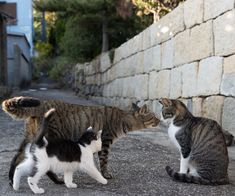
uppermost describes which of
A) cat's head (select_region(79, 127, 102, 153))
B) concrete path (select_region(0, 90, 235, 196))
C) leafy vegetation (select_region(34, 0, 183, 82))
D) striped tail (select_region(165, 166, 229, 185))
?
leafy vegetation (select_region(34, 0, 183, 82))

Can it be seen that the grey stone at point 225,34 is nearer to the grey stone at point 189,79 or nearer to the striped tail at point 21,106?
the grey stone at point 189,79

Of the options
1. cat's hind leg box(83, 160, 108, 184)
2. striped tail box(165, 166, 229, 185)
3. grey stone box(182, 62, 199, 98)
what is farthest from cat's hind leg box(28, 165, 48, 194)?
grey stone box(182, 62, 199, 98)

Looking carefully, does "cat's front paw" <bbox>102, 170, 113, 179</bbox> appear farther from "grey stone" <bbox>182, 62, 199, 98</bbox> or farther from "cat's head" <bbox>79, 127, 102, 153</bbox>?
"grey stone" <bbox>182, 62, 199, 98</bbox>

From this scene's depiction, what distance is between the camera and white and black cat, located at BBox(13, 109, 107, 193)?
4.12 meters

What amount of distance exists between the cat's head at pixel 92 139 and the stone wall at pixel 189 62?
8.50ft

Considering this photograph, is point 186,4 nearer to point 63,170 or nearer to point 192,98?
point 192,98

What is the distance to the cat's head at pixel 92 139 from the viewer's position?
14.9 feet

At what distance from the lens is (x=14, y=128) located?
9148 mm

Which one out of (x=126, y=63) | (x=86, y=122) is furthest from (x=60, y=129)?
(x=126, y=63)

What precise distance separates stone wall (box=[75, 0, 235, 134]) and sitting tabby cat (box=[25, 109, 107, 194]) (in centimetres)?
271

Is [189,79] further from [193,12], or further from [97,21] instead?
[97,21]

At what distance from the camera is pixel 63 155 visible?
427cm

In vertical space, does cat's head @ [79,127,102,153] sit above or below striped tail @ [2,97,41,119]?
below

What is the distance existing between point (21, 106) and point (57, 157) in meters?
0.71
